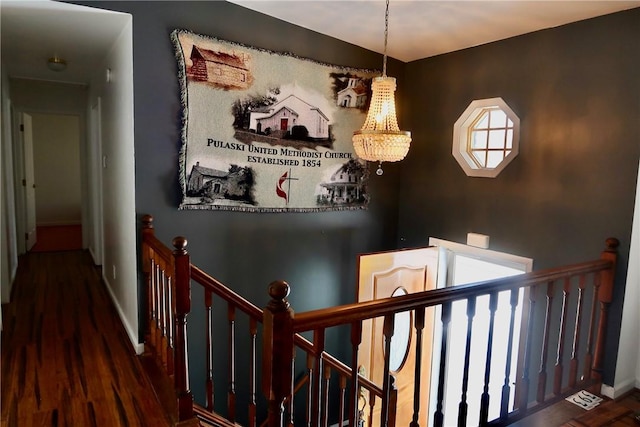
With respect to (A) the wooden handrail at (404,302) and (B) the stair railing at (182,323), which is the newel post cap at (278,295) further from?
Result: (B) the stair railing at (182,323)

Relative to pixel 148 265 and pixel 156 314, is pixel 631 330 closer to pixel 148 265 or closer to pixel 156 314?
pixel 156 314

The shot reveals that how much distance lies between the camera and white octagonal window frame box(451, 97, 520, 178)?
3.31 meters

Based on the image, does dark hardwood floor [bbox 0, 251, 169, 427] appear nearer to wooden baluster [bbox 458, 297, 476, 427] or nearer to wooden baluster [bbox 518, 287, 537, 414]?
wooden baluster [bbox 458, 297, 476, 427]

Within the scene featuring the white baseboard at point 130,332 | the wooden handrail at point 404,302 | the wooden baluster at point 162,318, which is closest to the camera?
the wooden handrail at point 404,302

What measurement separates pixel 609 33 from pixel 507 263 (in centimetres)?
175

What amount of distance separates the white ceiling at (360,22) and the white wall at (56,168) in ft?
14.2

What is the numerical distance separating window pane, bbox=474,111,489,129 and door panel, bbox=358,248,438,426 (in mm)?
1185

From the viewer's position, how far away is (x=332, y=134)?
3814mm

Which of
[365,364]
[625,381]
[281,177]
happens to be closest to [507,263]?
[625,381]

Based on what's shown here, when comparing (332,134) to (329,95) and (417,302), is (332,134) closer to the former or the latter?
(329,95)

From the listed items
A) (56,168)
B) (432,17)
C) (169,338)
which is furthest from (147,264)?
(56,168)

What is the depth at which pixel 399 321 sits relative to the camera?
4.15m

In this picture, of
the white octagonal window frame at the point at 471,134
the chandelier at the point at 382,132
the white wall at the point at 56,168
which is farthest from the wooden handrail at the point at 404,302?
the white wall at the point at 56,168

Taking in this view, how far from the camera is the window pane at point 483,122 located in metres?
3.62
